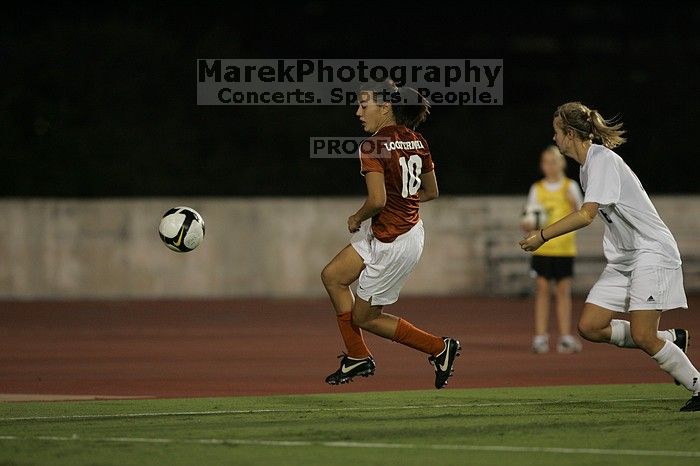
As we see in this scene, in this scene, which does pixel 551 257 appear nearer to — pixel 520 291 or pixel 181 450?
pixel 181 450

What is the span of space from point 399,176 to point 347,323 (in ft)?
3.82

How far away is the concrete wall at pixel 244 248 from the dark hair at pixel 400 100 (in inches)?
471

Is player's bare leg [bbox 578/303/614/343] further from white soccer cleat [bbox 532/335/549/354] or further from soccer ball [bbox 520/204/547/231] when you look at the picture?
soccer ball [bbox 520/204/547/231]

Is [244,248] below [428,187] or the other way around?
the other way around

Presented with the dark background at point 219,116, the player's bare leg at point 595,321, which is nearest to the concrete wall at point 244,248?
the dark background at point 219,116

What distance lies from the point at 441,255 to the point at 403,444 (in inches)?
584

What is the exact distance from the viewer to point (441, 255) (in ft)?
73.5

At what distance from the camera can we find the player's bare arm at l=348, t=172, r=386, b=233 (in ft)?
29.9

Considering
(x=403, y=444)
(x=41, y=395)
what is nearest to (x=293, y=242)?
(x=41, y=395)

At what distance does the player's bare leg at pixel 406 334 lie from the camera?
9617 millimetres

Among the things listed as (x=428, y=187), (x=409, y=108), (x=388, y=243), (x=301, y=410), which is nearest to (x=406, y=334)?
(x=388, y=243)

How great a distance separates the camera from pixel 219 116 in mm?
26297

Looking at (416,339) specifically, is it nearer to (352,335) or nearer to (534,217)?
(352,335)

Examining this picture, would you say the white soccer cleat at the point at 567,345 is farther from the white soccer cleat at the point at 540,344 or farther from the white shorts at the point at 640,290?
the white shorts at the point at 640,290
